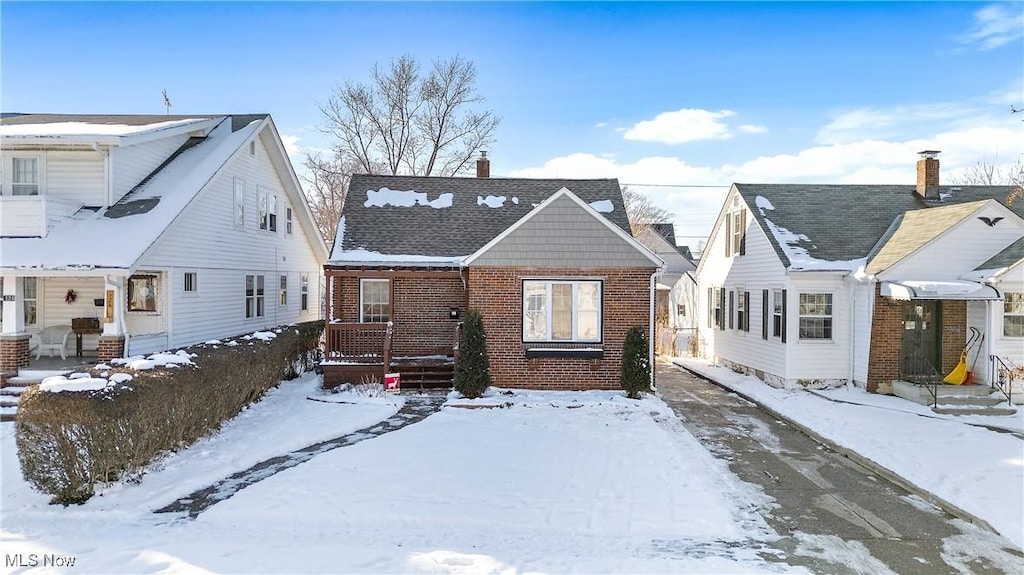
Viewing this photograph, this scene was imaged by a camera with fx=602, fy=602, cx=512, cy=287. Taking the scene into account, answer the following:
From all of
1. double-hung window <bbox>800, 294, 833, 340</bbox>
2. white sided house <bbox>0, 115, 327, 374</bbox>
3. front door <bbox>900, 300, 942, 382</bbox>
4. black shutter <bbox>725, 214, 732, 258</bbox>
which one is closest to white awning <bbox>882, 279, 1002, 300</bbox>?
front door <bbox>900, 300, 942, 382</bbox>

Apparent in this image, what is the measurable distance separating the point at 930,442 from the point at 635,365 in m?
5.52

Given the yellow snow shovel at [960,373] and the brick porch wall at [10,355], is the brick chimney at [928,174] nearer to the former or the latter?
the yellow snow shovel at [960,373]

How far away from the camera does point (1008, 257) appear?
1375cm

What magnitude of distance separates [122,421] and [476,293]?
25.9ft

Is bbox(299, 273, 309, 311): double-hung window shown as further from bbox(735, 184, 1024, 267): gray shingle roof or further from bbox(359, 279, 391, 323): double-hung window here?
bbox(735, 184, 1024, 267): gray shingle roof

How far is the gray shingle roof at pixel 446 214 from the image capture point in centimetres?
1577

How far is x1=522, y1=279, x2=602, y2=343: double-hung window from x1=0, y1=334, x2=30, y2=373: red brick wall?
10503 mm

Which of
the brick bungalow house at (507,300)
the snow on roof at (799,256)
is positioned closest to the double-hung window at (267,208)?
the brick bungalow house at (507,300)

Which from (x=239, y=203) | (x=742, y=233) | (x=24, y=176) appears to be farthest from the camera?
(x=742, y=233)

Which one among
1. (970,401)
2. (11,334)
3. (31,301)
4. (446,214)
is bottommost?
(970,401)

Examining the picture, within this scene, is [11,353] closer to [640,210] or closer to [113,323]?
[113,323]

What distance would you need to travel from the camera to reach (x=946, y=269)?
14.2 m

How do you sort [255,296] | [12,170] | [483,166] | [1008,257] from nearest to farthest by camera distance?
1. [12,170]
2. [1008,257]
3. [255,296]
4. [483,166]

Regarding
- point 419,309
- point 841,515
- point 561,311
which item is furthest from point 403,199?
point 841,515
